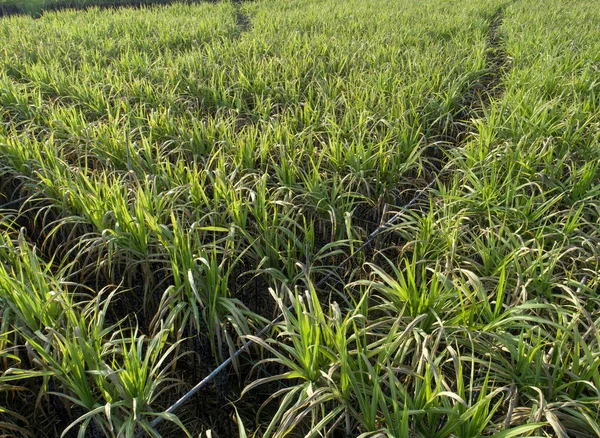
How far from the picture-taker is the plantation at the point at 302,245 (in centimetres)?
127

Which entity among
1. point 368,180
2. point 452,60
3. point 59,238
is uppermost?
point 452,60

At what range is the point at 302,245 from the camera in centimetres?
191

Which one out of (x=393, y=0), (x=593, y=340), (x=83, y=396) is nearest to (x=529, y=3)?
(x=393, y=0)

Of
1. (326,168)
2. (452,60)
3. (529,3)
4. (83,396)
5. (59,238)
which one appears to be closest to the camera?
(83,396)

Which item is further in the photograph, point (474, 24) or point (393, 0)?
point (393, 0)

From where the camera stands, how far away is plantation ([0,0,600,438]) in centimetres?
127

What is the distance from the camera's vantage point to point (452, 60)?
429cm

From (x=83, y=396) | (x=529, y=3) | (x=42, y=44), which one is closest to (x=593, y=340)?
(x=83, y=396)

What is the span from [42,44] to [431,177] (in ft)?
15.0

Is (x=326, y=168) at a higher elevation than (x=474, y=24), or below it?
below

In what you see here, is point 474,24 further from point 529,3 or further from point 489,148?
point 489,148

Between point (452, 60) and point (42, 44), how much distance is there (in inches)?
171

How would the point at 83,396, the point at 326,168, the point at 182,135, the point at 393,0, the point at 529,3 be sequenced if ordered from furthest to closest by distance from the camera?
the point at 393,0
the point at 529,3
the point at 182,135
the point at 326,168
the point at 83,396

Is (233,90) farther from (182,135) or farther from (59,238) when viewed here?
(59,238)
